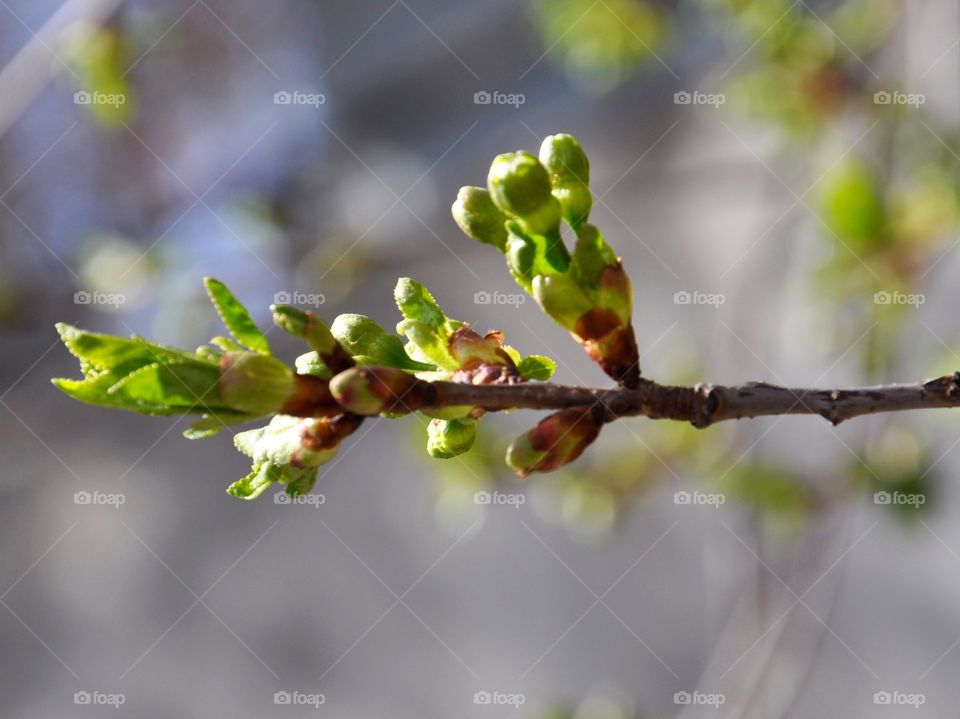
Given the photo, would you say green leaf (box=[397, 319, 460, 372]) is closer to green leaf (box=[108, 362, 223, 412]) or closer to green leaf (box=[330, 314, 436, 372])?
green leaf (box=[330, 314, 436, 372])

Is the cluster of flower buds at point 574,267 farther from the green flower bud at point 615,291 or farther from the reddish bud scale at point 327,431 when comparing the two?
the reddish bud scale at point 327,431

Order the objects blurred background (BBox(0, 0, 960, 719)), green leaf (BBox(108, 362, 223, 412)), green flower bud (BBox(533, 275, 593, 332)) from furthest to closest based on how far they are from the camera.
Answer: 1. blurred background (BBox(0, 0, 960, 719))
2. green flower bud (BBox(533, 275, 593, 332))
3. green leaf (BBox(108, 362, 223, 412))

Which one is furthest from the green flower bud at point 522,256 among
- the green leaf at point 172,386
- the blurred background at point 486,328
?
the blurred background at point 486,328

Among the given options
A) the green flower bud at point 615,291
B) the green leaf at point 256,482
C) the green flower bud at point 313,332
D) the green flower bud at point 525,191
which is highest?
the green flower bud at point 525,191

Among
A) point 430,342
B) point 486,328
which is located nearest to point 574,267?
point 430,342

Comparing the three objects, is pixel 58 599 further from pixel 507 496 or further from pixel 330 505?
pixel 507 496

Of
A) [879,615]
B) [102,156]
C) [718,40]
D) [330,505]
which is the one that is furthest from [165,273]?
[879,615]

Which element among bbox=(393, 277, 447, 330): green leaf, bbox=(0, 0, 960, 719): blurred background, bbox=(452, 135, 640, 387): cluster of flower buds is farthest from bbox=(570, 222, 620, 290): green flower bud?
bbox=(0, 0, 960, 719): blurred background
